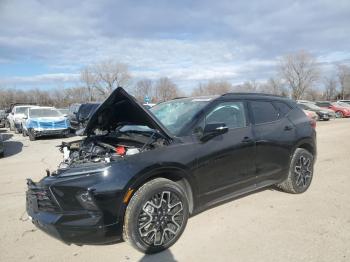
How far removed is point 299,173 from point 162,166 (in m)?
2.97

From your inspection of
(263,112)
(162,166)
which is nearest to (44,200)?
(162,166)

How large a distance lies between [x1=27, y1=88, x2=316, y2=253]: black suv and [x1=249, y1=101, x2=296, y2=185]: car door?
0.02 metres

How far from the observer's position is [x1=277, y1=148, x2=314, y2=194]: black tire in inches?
207

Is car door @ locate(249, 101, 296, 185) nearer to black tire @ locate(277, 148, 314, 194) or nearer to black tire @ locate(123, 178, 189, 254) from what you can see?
black tire @ locate(277, 148, 314, 194)

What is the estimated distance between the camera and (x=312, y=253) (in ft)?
11.1

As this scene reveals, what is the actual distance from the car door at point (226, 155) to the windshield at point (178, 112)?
20 centimetres

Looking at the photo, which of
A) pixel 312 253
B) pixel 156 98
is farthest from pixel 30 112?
pixel 156 98

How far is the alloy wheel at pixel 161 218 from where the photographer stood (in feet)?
11.3

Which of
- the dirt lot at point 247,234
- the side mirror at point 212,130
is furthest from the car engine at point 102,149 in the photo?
the dirt lot at point 247,234

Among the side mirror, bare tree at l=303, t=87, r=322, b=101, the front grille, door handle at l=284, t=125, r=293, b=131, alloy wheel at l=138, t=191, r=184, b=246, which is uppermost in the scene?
bare tree at l=303, t=87, r=322, b=101

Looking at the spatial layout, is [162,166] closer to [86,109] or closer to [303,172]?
[303,172]

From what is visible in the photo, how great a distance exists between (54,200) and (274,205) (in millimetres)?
3272

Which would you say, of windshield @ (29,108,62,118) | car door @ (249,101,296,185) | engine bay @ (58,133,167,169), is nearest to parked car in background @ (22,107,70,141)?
windshield @ (29,108,62,118)

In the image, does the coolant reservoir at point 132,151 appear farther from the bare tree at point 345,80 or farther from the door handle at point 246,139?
the bare tree at point 345,80
